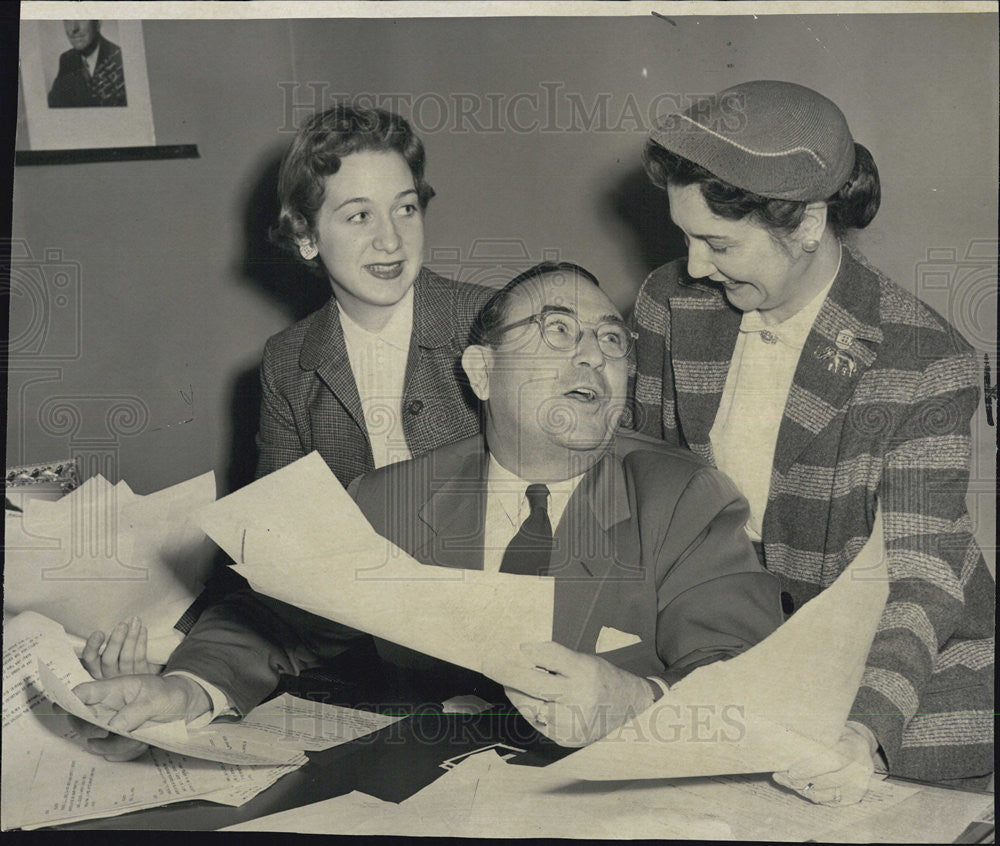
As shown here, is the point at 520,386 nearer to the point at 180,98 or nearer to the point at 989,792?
the point at 180,98

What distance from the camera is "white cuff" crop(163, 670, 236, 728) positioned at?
6.04 feet

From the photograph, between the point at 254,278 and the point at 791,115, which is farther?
the point at 254,278

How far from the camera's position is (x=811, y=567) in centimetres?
181

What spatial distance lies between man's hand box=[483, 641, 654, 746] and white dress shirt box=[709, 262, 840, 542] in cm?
31

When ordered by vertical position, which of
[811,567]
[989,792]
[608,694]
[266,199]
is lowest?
[989,792]

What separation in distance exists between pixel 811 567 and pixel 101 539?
1141 millimetres

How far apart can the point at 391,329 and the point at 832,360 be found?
688mm

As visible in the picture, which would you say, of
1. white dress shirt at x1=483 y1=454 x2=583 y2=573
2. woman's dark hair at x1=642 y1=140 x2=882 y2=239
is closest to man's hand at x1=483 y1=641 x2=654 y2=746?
white dress shirt at x1=483 y1=454 x2=583 y2=573

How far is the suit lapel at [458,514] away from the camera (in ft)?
6.05

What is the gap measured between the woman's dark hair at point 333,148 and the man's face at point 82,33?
386 millimetres

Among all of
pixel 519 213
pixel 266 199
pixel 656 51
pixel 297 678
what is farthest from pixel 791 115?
pixel 297 678

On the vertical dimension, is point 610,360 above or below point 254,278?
below

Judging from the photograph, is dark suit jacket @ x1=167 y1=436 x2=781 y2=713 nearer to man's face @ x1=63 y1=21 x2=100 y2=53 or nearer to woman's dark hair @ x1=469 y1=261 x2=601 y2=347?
woman's dark hair @ x1=469 y1=261 x2=601 y2=347

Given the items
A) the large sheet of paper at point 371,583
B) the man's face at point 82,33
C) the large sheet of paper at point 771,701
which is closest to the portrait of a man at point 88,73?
the man's face at point 82,33
